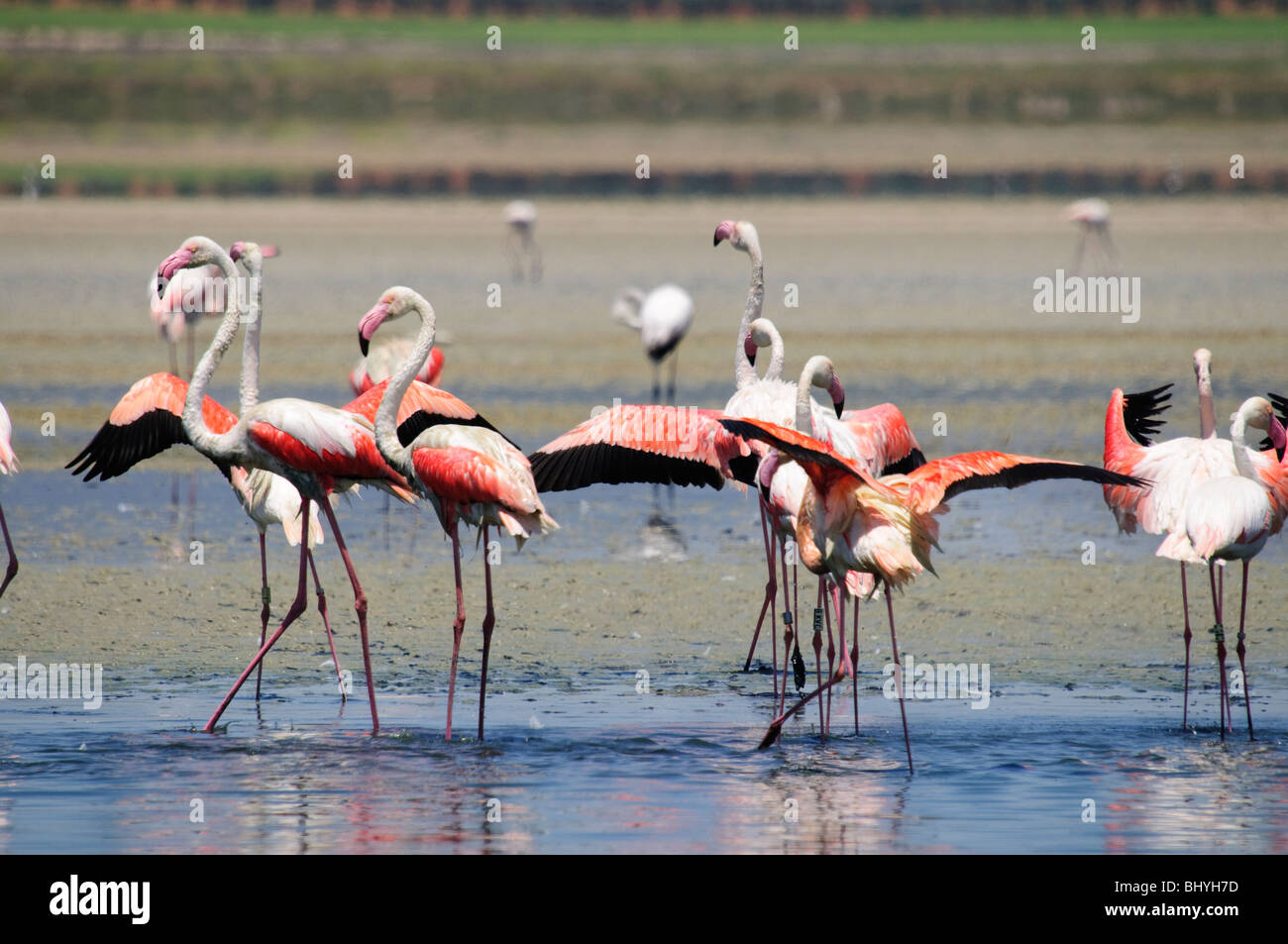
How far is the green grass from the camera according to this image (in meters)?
49.7

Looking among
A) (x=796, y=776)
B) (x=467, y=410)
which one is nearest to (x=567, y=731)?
(x=796, y=776)

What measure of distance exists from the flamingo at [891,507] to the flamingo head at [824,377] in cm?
40

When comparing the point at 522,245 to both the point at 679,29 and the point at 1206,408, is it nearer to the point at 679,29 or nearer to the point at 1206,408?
the point at 1206,408

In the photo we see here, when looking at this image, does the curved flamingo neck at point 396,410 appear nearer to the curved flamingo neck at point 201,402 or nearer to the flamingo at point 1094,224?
the curved flamingo neck at point 201,402

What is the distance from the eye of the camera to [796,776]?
260 inches

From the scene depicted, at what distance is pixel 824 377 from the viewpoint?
7.13 meters

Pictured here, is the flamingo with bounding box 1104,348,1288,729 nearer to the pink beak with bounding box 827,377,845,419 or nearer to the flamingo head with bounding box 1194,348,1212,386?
the flamingo head with bounding box 1194,348,1212,386

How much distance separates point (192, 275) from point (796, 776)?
7120 millimetres

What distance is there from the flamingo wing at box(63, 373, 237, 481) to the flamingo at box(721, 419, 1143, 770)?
2.57m

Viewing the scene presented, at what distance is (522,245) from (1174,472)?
1903 cm

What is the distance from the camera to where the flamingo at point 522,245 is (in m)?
24.5

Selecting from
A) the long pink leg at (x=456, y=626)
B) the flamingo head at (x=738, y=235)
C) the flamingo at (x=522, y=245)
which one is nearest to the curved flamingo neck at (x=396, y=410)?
the long pink leg at (x=456, y=626)

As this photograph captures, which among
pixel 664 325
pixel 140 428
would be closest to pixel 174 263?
pixel 140 428
